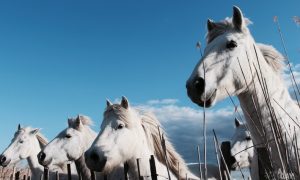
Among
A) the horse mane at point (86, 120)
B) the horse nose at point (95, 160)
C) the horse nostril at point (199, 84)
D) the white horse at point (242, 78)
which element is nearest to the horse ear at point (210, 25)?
the white horse at point (242, 78)

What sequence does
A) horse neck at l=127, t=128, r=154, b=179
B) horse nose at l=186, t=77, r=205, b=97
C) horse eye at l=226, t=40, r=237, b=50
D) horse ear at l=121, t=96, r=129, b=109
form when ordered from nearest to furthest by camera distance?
1. horse nose at l=186, t=77, r=205, b=97
2. horse eye at l=226, t=40, r=237, b=50
3. horse neck at l=127, t=128, r=154, b=179
4. horse ear at l=121, t=96, r=129, b=109

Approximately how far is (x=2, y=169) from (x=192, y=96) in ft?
32.3

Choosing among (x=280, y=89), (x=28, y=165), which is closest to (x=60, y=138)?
(x=28, y=165)

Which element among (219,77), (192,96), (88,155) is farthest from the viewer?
(88,155)

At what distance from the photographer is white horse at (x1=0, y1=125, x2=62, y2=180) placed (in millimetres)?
9859

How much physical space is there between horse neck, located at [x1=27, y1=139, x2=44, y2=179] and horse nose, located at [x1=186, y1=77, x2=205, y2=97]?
7.44m

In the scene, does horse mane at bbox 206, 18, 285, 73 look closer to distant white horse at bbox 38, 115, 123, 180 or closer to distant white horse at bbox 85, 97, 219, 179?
distant white horse at bbox 85, 97, 219, 179

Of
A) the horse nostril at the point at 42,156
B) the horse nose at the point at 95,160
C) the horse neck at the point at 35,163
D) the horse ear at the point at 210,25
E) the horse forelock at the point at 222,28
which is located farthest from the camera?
the horse neck at the point at 35,163

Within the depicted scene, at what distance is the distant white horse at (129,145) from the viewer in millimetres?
4492

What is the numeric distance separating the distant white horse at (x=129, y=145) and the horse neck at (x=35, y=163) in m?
5.18

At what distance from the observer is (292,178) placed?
1368 millimetres

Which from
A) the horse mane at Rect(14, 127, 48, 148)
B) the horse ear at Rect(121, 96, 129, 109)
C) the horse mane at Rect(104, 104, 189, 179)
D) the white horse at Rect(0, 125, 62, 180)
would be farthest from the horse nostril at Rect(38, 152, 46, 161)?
the horse ear at Rect(121, 96, 129, 109)

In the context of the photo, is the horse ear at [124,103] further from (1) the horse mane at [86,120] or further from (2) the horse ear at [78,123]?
(1) the horse mane at [86,120]

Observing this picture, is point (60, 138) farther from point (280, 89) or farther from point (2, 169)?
point (280, 89)
